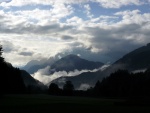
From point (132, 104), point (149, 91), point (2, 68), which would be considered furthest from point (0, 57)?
point (149, 91)

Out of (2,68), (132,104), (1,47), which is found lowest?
(132,104)

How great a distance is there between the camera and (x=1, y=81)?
12812 centimetres

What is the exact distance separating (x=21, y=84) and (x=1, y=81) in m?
71.3

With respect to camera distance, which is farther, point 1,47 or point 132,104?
point 1,47

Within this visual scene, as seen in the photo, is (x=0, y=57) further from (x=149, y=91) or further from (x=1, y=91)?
(x=149, y=91)

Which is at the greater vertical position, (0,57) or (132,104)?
(0,57)

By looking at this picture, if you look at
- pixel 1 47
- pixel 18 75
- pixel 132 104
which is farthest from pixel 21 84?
pixel 132 104

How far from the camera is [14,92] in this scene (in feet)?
634

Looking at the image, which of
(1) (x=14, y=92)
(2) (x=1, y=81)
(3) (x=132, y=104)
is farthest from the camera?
(1) (x=14, y=92)

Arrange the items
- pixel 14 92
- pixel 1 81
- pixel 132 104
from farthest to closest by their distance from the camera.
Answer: pixel 14 92 < pixel 1 81 < pixel 132 104

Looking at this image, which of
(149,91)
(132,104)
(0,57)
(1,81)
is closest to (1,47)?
(0,57)

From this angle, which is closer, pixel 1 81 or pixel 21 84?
pixel 1 81

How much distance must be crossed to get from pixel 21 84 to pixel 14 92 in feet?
24.7

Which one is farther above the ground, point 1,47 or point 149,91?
point 1,47
